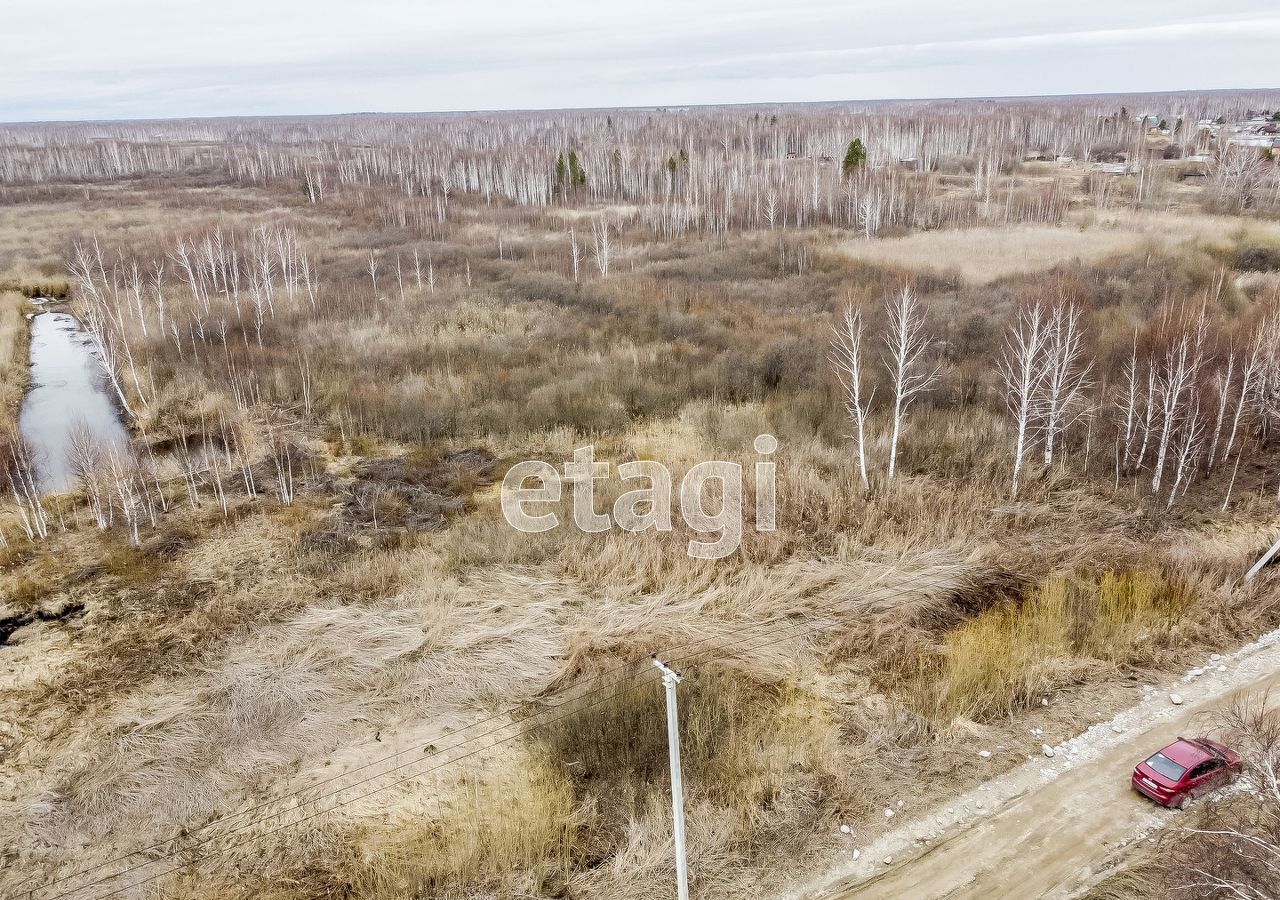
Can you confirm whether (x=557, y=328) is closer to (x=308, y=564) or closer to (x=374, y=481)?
(x=374, y=481)

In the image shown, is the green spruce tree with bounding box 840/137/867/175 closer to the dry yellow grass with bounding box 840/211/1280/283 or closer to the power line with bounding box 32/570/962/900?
the dry yellow grass with bounding box 840/211/1280/283

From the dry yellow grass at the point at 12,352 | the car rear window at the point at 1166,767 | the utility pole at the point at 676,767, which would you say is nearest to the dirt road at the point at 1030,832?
the car rear window at the point at 1166,767

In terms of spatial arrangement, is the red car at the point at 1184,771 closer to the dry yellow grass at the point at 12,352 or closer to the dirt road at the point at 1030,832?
the dirt road at the point at 1030,832

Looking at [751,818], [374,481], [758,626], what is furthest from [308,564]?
[751,818]

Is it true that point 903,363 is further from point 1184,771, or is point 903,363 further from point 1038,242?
point 1038,242

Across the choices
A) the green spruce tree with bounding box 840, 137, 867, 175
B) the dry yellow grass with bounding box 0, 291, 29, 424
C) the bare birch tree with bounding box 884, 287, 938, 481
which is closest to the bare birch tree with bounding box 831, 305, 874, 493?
the bare birch tree with bounding box 884, 287, 938, 481

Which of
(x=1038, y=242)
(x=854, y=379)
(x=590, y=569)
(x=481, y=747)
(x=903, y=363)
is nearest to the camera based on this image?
(x=481, y=747)

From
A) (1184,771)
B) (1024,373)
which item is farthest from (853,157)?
(1184,771)

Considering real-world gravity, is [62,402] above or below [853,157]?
below
